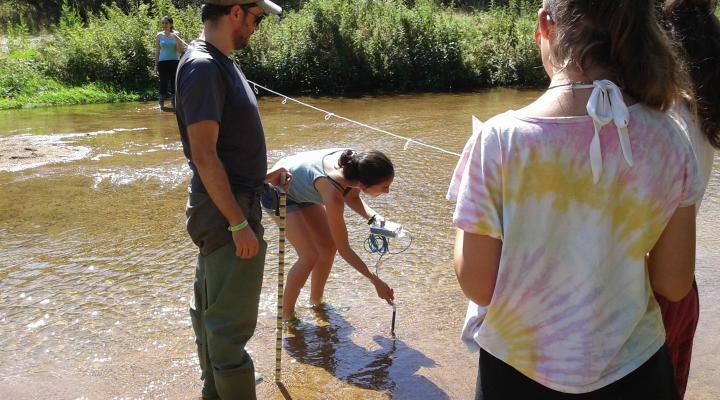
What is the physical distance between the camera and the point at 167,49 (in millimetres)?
13234

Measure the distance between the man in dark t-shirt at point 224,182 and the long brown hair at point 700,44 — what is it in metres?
1.65

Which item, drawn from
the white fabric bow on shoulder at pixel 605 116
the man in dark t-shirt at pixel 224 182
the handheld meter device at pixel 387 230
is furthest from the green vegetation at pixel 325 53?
the white fabric bow on shoulder at pixel 605 116

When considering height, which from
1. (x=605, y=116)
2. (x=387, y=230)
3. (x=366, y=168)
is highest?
(x=605, y=116)

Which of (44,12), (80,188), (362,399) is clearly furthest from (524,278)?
(44,12)

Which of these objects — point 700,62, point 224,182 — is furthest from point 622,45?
point 224,182

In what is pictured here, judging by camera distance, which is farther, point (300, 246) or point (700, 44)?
point (300, 246)

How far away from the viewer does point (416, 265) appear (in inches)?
203

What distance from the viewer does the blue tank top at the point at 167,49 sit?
42.9ft

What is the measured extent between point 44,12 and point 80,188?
73.1 feet

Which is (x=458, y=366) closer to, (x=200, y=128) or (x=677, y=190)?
(x=200, y=128)

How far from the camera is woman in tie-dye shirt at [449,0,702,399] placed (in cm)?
145

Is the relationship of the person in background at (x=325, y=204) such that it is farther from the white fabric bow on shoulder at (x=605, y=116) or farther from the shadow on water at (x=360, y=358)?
the white fabric bow on shoulder at (x=605, y=116)

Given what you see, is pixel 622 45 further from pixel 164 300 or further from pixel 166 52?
pixel 166 52

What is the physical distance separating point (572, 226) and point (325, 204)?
7.60 ft
